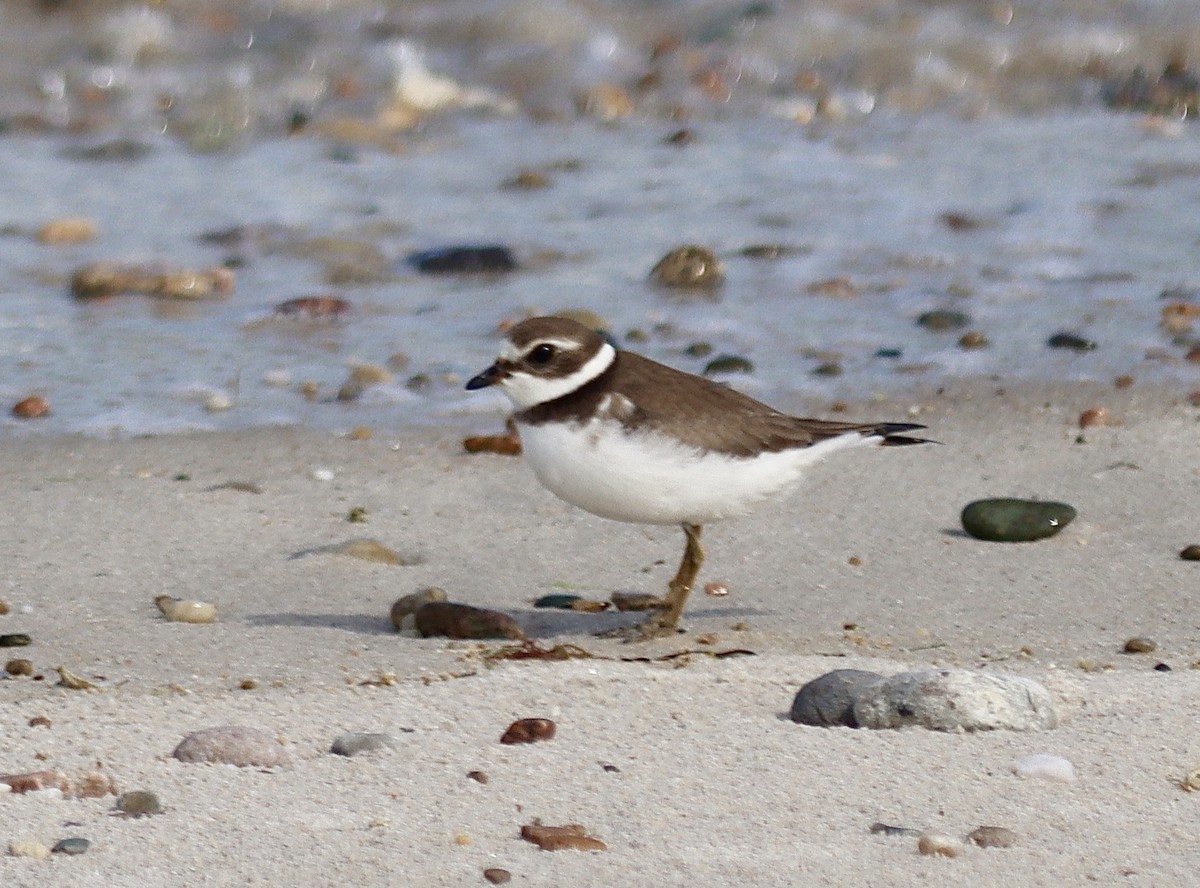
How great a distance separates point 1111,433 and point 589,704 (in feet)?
10.4

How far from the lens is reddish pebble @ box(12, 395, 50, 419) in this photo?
6.98m

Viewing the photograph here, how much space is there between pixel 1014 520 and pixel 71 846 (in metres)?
3.22

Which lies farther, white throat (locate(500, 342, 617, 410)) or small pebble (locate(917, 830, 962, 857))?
white throat (locate(500, 342, 617, 410))

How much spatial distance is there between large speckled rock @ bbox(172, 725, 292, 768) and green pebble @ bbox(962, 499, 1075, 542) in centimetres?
259

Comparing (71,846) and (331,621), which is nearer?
(71,846)

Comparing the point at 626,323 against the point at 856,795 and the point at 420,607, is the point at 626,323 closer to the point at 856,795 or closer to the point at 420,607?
the point at 420,607

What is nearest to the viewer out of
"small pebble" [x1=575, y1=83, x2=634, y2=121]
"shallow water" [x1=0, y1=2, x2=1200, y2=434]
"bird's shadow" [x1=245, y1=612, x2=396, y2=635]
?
"bird's shadow" [x1=245, y1=612, x2=396, y2=635]

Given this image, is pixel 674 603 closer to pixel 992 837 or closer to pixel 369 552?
pixel 369 552

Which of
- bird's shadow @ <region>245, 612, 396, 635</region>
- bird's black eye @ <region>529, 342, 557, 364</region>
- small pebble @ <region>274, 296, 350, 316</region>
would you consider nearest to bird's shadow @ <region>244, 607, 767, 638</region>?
bird's shadow @ <region>245, 612, 396, 635</region>

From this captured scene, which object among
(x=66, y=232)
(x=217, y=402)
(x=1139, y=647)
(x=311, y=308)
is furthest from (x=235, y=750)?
(x=66, y=232)

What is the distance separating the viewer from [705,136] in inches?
464

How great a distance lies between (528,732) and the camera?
3.96m

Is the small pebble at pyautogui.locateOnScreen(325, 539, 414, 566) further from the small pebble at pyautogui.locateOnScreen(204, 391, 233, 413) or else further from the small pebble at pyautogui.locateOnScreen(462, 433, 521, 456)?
the small pebble at pyautogui.locateOnScreen(204, 391, 233, 413)

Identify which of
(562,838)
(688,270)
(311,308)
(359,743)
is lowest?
(311,308)
